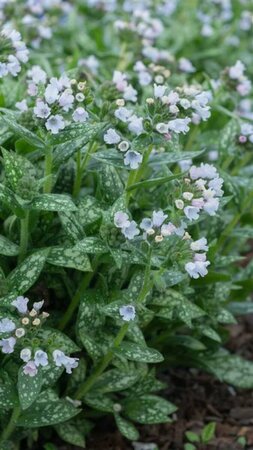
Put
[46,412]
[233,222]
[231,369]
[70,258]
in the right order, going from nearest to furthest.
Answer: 1. [70,258]
2. [46,412]
3. [233,222]
4. [231,369]

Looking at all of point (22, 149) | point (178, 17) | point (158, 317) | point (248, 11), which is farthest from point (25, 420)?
point (248, 11)

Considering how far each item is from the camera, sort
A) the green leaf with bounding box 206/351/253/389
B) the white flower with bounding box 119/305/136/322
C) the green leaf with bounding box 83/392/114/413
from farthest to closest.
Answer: the green leaf with bounding box 206/351/253/389 → the green leaf with bounding box 83/392/114/413 → the white flower with bounding box 119/305/136/322

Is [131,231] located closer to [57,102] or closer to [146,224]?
[146,224]

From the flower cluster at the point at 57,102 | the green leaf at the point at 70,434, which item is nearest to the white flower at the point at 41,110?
the flower cluster at the point at 57,102

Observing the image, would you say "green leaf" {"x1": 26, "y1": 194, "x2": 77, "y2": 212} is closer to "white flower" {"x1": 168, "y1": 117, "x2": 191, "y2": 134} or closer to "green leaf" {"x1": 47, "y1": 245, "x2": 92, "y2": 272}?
"green leaf" {"x1": 47, "y1": 245, "x2": 92, "y2": 272}

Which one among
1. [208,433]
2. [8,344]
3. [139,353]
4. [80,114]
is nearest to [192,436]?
[208,433]

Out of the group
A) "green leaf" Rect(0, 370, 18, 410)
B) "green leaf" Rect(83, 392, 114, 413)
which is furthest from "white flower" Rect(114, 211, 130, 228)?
"green leaf" Rect(83, 392, 114, 413)

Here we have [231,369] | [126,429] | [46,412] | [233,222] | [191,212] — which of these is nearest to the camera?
[191,212]
